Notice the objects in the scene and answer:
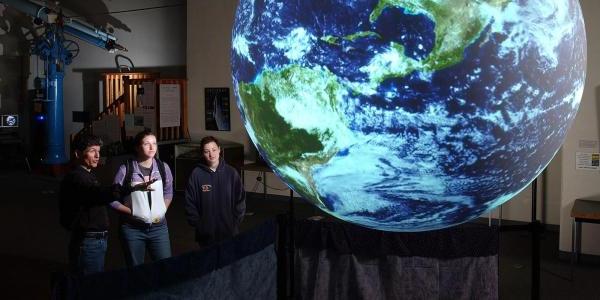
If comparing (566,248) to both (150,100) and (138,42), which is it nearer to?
(150,100)

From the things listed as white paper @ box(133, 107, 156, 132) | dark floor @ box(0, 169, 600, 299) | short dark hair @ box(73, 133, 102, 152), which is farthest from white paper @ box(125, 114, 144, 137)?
short dark hair @ box(73, 133, 102, 152)

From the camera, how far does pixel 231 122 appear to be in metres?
10.4

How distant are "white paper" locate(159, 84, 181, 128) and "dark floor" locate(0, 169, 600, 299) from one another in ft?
4.97

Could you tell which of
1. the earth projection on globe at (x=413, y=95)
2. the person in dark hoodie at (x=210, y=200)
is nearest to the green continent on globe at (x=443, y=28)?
the earth projection on globe at (x=413, y=95)

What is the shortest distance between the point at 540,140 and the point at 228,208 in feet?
12.2

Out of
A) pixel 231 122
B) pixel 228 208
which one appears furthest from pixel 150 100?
pixel 228 208

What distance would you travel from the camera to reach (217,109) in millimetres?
10500

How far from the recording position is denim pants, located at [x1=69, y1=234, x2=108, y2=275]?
4324 mm

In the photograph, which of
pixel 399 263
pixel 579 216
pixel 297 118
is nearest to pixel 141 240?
pixel 399 263

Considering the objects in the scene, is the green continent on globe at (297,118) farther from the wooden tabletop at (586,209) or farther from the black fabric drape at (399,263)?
the wooden tabletop at (586,209)

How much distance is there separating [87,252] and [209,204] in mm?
946

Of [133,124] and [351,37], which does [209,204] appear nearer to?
[351,37]

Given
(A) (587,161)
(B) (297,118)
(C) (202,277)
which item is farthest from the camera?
(A) (587,161)

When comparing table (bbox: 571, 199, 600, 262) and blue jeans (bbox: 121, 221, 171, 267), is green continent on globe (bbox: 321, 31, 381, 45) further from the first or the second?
table (bbox: 571, 199, 600, 262)
